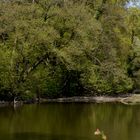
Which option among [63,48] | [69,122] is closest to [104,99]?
[63,48]

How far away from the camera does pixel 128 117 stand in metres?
31.9

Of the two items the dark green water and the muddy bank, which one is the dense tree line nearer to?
the muddy bank

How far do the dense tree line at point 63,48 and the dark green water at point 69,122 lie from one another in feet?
17.3

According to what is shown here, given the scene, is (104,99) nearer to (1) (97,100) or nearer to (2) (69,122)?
(1) (97,100)

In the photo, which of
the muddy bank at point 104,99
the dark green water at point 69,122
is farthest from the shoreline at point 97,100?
the dark green water at point 69,122

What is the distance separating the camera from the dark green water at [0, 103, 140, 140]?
2208 cm

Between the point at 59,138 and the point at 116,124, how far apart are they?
7.20 meters

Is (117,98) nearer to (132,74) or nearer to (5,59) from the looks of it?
(132,74)

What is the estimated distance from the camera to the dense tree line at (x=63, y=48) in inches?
1578

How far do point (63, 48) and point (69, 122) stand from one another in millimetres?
15622

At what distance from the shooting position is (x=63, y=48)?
4219 cm

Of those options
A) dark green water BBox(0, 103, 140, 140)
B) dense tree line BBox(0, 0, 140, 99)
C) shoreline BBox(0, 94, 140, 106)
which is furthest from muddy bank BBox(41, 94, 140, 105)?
dark green water BBox(0, 103, 140, 140)

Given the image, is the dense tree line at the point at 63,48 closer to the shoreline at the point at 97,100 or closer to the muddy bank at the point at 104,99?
the shoreline at the point at 97,100

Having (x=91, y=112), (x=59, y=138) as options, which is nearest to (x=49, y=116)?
(x=91, y=112)
